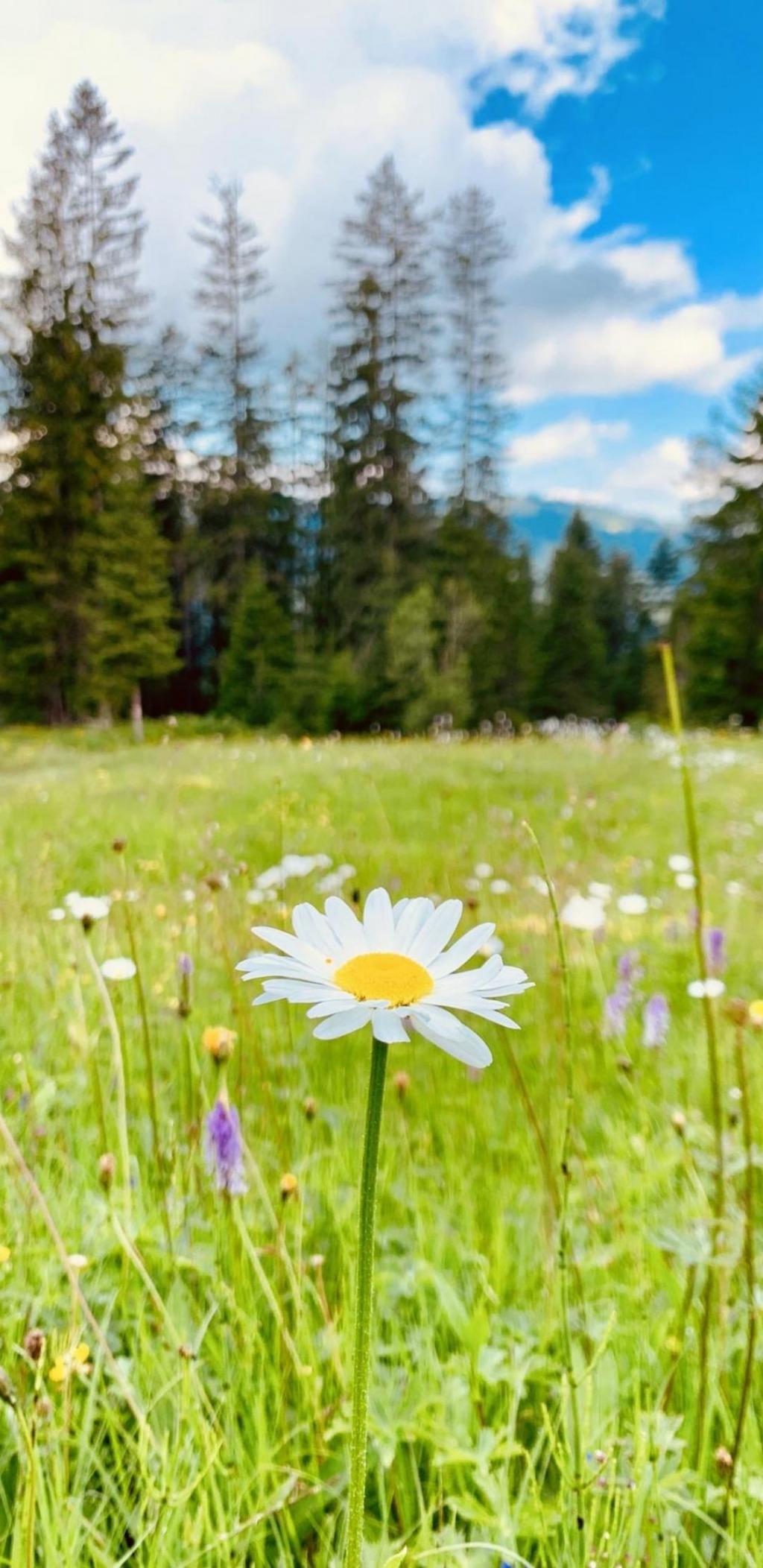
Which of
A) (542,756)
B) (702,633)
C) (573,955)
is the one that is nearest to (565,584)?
(702,633)

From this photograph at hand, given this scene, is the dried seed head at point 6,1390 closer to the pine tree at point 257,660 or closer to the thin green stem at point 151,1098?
the thin green stem at point 151,1098

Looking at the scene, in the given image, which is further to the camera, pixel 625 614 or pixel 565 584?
pixel 625 614

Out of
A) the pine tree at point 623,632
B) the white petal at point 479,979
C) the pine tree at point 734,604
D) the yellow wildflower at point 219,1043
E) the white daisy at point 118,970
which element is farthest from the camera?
the pine tree at point 623,632

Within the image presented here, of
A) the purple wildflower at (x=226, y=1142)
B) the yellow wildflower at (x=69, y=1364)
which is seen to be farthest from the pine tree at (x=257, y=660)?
the yellow wildflower at (x=69, y=1364)

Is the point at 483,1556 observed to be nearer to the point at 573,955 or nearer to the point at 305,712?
the point at 573,955

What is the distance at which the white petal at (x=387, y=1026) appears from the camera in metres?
0.35

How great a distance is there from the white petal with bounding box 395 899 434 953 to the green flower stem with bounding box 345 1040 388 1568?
170 mm

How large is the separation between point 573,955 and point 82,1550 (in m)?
2.30

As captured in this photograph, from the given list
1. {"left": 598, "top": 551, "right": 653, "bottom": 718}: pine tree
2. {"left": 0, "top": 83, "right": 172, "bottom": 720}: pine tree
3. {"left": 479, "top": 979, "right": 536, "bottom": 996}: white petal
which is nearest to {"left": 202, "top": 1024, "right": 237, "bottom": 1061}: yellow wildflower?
{"left": 479, "top": 979, "right": 536, "bottom": 996}: white petal

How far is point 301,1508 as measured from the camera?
89cm

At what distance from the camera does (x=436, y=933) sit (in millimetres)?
531

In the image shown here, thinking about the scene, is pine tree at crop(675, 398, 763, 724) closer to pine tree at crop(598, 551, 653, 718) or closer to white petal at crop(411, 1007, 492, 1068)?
pine tree at crop(598, 551, 653, 718)

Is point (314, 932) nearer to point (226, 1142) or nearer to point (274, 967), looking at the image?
point (274, 967)

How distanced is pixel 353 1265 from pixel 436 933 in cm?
79
